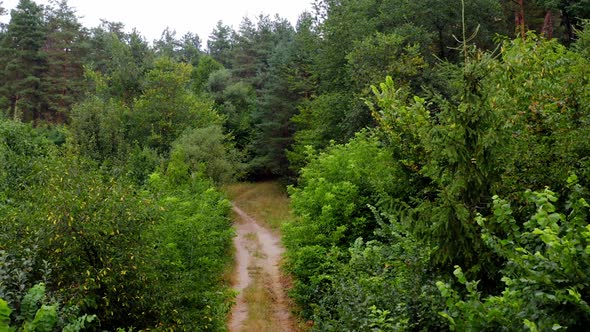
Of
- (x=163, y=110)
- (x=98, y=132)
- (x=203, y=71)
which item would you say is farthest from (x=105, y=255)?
(x=203, y=71)

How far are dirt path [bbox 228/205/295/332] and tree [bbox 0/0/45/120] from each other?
26.7m

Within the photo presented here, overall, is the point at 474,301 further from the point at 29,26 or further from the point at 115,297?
the point at 29,26

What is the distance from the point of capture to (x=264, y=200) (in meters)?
36.4

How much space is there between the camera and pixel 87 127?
25.5 meters

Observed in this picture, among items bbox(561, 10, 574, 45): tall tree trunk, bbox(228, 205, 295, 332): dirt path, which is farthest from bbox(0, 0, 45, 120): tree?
bbox(561, 10, 574, 45): tall tree trunk

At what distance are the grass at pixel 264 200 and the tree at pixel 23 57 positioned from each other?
20.8m

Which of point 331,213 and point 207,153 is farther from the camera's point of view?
point 207,153

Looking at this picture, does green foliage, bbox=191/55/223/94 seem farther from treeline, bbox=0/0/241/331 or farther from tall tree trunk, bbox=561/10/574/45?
tall tree trunk, bbox=561/10/574/45

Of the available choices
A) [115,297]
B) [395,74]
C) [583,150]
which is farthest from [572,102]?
[395,74]

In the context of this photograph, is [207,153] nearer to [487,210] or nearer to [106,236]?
[106,236]

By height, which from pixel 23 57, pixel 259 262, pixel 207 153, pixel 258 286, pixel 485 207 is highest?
pixel 23 57

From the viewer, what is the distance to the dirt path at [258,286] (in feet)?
54.5

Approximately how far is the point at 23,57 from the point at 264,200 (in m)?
26.9

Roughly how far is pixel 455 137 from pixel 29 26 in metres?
48.2
